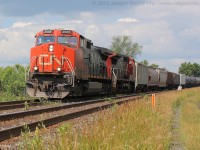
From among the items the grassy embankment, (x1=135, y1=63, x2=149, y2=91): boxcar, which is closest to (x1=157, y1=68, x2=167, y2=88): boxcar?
(x1=135, y1=63, x2=149, y2=91): boxcar

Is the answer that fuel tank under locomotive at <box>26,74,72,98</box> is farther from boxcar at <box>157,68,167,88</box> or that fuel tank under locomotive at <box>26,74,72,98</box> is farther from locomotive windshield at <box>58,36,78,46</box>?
boxcar at <box>157,68,167,88</box>

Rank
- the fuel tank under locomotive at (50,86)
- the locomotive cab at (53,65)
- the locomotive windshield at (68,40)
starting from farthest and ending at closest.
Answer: the locomotive windshield at (68,40)
the locomotive cab at (53,65)
the fuel tank under locomotive at (50,86)

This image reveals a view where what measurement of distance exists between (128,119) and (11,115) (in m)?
4.80

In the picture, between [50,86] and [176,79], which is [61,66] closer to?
[50,86]

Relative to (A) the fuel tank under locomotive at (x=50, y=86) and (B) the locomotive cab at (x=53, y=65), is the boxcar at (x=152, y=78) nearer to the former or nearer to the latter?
(B) the locomotive cab at (x=53, y=65)

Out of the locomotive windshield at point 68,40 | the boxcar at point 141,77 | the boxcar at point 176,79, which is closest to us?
the locomotive windshield at point 68,40

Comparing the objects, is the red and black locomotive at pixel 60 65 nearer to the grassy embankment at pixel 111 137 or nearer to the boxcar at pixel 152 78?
the grassy embankment at pixel 111 137

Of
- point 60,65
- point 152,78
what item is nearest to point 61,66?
point 60,65

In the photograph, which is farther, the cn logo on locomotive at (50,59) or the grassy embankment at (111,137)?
the cn logo on locomotive at (50,59)

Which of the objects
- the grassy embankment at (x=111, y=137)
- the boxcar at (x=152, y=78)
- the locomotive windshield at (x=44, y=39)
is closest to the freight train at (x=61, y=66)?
the locomotive windshield at (x=44, y=39)

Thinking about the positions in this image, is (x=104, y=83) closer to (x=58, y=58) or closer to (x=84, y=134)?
(x=58, y=58)

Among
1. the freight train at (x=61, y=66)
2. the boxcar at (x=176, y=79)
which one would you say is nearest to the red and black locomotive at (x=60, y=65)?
the freight train at (x=61, y=66)

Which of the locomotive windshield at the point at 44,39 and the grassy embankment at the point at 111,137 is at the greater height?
the locomotive windshield at the point at 44,39

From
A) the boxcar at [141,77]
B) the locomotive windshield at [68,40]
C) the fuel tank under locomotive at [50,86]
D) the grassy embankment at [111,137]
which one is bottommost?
the grassy embankment at [111,137]
